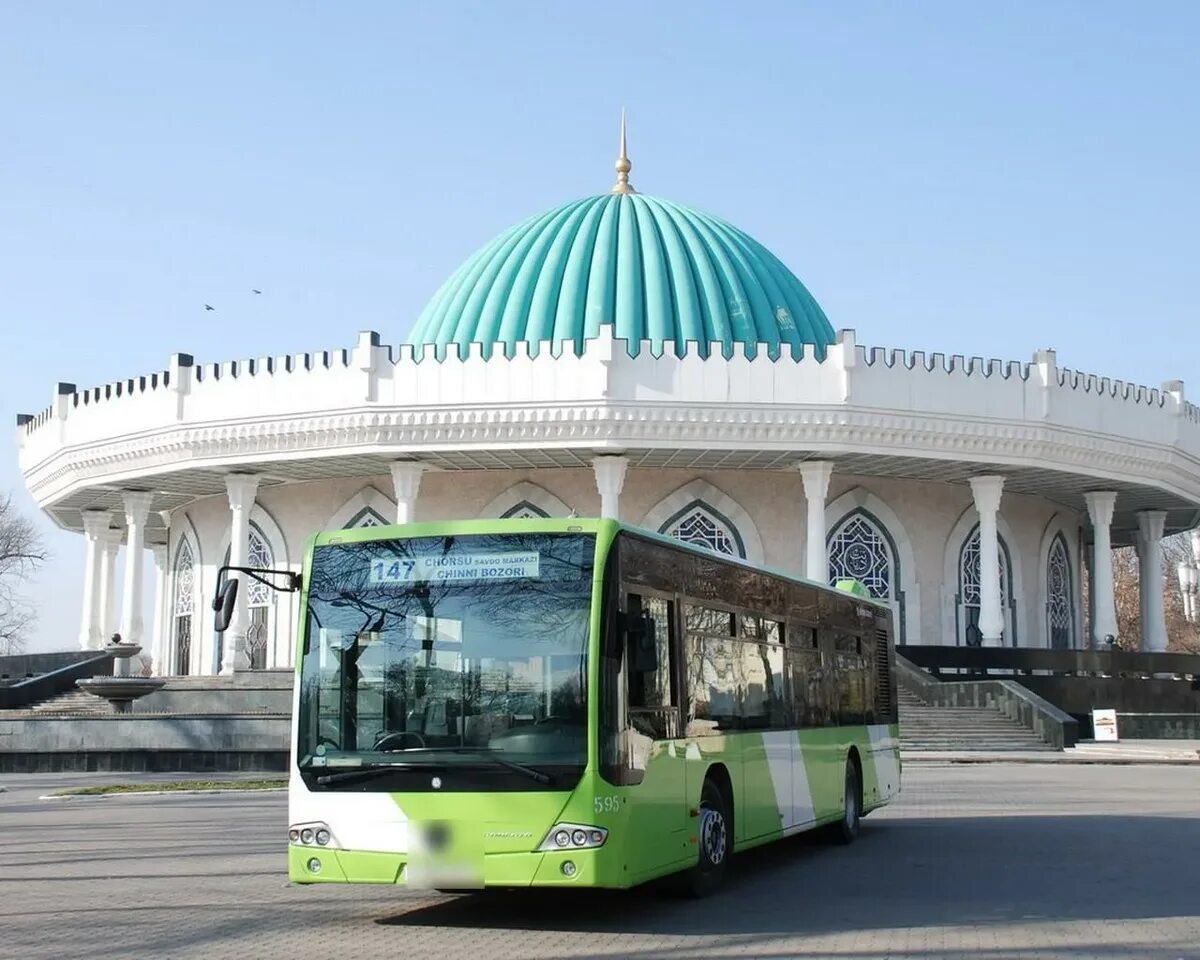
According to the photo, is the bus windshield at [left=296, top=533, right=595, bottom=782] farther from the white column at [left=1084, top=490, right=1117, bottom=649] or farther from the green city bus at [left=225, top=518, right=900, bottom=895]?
the white column at [left=1084, top=490, right=1117, bottom=649]

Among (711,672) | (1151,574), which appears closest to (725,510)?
(1151,574)

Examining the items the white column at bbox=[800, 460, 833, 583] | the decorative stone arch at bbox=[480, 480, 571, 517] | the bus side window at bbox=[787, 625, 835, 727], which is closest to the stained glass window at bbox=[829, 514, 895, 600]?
the white column at bbox=[800, 460, 833, 583]

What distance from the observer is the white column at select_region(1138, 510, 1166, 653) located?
40.4 meters

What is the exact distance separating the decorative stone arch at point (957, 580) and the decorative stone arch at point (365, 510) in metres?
12.5

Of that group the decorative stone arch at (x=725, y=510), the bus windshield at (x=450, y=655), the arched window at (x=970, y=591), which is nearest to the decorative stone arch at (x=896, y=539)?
the arched window at (x=970, y=591)

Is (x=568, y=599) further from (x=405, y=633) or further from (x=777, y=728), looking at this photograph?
(x=777, y=728)

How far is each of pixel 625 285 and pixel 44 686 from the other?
50.0 feet

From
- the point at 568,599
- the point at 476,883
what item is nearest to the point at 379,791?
the point at 476,883

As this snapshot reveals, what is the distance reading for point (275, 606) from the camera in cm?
3731

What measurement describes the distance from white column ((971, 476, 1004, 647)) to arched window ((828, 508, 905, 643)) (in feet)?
7.39

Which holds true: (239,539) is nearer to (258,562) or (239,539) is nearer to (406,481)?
(258,562)

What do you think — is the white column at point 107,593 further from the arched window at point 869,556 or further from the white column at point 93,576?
the arched window at point 869,556

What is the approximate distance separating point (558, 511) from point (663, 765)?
2507 centimetres

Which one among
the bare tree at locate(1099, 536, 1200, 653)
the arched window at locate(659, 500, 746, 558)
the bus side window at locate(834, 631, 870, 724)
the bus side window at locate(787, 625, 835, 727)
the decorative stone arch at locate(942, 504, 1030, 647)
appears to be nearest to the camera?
the bus side window at locate(787, 625, 835, 727)
